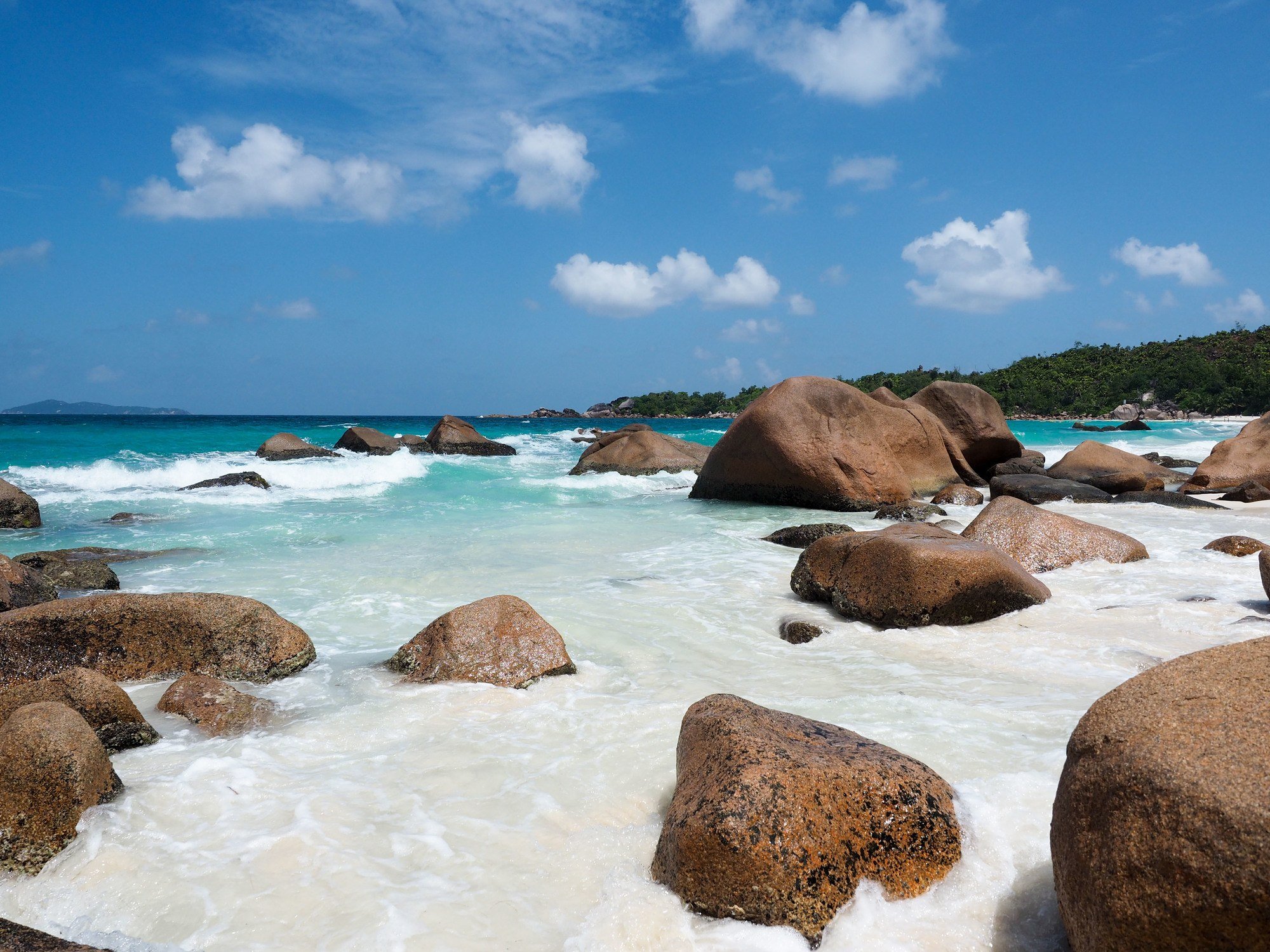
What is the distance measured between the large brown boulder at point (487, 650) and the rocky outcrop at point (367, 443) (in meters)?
23.1

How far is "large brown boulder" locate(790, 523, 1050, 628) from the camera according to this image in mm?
5766

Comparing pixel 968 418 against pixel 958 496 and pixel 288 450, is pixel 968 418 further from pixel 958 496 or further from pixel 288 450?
pixel 288 450

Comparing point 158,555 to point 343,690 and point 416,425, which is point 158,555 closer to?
point 343,690

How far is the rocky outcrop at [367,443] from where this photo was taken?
2756cm

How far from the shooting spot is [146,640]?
15.9ft

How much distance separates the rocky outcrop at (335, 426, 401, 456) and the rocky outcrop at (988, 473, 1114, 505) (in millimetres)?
19973

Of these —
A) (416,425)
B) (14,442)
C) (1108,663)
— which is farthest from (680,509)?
(416,425)

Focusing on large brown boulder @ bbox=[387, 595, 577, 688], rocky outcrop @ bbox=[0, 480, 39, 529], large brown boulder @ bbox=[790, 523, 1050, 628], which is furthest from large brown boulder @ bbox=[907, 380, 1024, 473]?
rocky outcrop @ bbox=[0, 480, 39, 529]

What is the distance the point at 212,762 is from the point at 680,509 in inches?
386

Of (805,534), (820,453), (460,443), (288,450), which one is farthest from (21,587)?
(460,443)

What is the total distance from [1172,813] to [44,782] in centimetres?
371

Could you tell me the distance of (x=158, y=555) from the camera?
8.94 m

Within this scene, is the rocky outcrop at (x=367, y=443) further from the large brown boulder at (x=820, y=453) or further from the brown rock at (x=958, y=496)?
the brown rock at (x=958, y=496)

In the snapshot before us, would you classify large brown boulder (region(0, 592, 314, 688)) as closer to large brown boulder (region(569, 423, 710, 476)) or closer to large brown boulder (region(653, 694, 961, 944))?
large brown boulder (region(653, 694, 961, 944))
